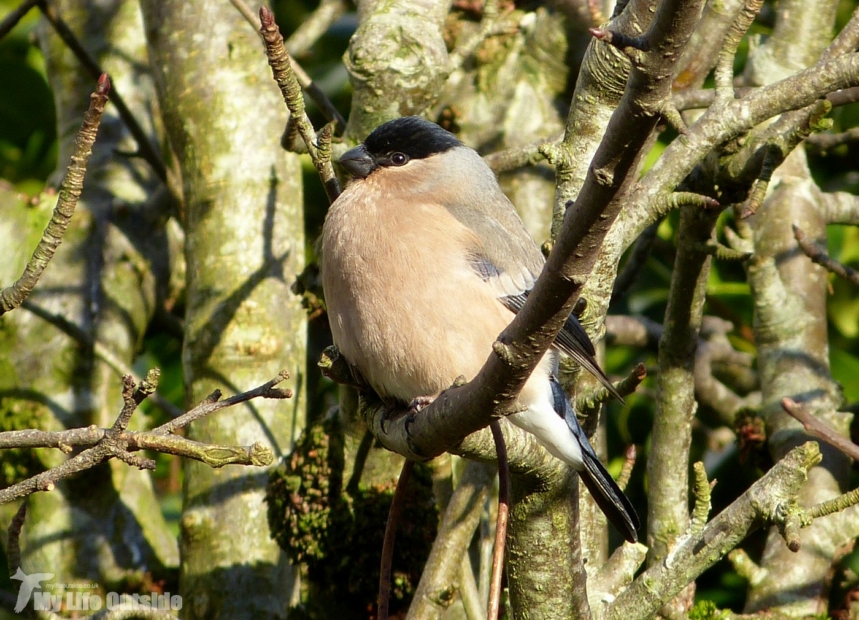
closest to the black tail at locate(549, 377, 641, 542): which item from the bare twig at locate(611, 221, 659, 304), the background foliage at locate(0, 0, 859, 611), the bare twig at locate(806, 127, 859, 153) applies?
the bare twig at locate(611, 221, 659, 304)

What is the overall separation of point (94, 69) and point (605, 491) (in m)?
3.15

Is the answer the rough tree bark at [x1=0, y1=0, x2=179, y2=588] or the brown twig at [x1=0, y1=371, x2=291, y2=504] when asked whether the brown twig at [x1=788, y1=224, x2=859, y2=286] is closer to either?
the brown twig at [x1=0, y1=371, x2=291, y2=504]

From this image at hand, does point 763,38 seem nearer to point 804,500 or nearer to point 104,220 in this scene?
point 804,500

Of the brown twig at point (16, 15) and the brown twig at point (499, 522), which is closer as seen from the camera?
the brown twig at point (499, 522)

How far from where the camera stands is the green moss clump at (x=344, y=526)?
12.0 ft

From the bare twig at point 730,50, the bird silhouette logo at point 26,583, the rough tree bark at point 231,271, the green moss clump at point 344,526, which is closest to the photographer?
the bare twig at point 730,50

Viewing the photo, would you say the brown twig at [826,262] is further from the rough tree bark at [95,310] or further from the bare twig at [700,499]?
the rough tree bark at [95,310]

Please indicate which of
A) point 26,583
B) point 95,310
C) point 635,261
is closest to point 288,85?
point 635,261

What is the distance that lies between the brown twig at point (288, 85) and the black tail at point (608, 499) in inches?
47.4

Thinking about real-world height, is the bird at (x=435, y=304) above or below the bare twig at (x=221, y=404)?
above

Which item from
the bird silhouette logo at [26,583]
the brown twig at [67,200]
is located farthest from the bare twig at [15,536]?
the brown twig at [67,200]

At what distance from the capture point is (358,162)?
11.3 ft

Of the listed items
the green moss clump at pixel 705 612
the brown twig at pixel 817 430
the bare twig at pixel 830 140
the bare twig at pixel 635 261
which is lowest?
the green moss clump at pixel 705 612

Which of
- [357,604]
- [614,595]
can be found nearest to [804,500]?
[614,595]
